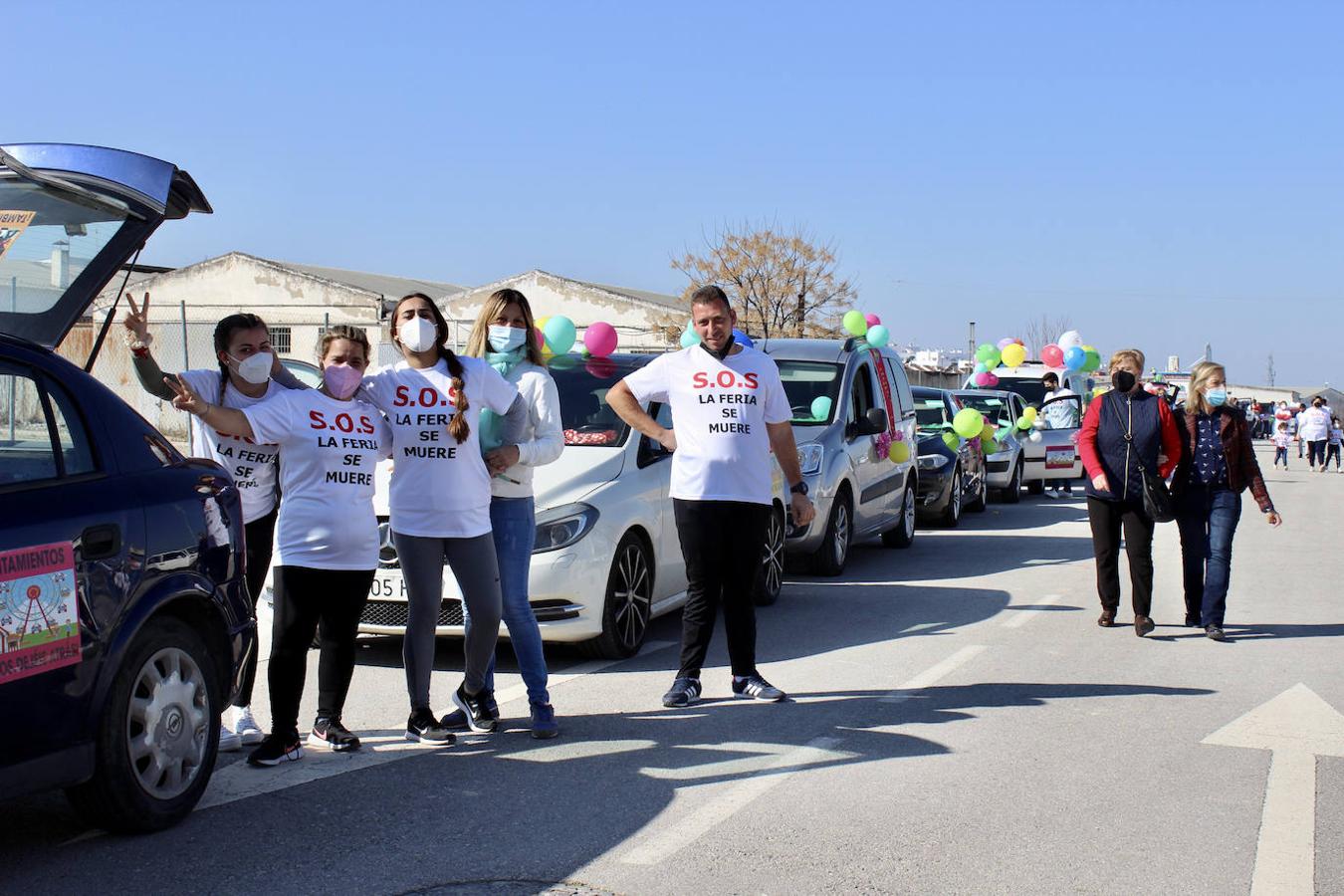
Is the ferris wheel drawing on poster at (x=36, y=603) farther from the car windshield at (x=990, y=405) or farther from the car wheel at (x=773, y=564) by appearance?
the car windshield at (x=990, y=405)

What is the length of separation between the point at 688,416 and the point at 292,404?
82.5 inches

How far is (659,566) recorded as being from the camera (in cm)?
861

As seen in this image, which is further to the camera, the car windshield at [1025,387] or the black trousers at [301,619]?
the car windshield at [1025,387]

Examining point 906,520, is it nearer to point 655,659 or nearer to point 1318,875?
point 655,659

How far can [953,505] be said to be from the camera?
17.7 meters

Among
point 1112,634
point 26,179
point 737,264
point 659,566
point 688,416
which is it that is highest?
point 737,264

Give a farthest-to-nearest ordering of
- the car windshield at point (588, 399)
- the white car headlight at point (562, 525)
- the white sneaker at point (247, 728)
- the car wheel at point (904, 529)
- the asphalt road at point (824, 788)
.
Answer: the car wheel at point (904, 529) < the car windshield at point (588, 399) < the white car headlight at point (562, 525) < the white sneaker at point (247, 728) < the asphalt road at point (824, 788)

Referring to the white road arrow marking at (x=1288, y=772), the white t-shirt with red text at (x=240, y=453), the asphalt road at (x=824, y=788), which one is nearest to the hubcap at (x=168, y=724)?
the asphalt road at (x=824, y=788)

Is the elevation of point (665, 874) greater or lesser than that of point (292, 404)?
lesser

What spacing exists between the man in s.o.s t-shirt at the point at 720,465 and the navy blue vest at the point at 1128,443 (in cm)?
329

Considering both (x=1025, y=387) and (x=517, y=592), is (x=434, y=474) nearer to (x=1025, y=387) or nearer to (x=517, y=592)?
(x=517, y=592)

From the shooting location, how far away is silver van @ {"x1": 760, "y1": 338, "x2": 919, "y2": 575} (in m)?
11.9

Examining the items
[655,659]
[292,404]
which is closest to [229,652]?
[292,404]

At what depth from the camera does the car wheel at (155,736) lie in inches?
177
